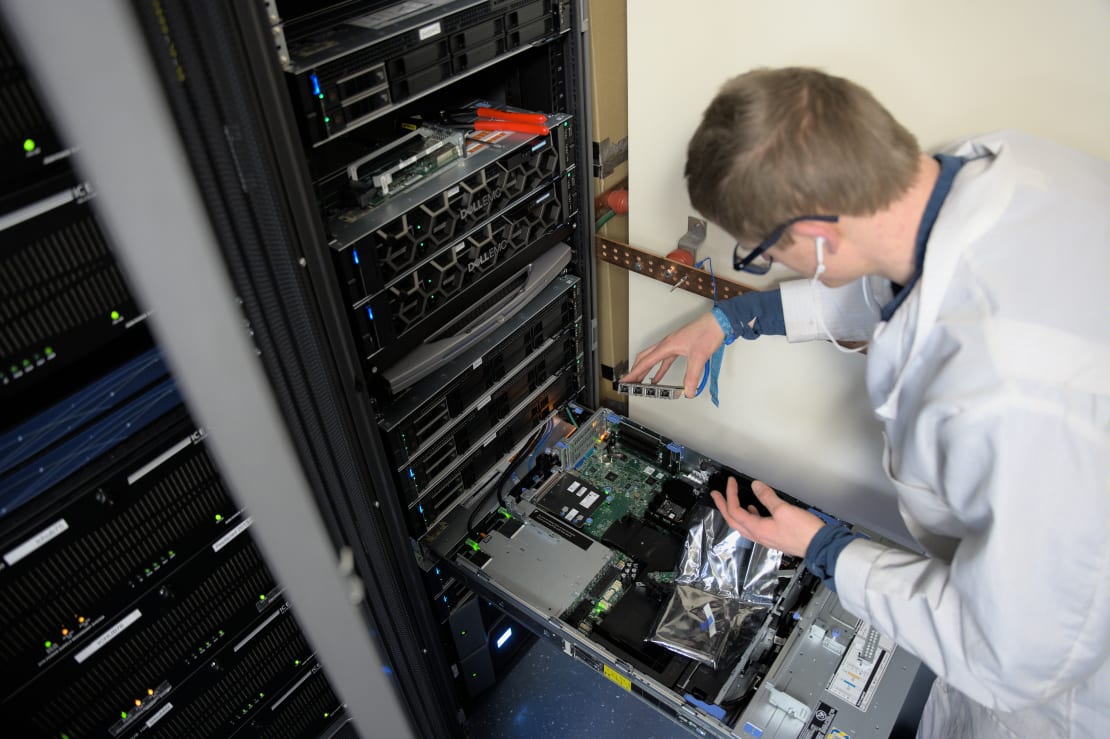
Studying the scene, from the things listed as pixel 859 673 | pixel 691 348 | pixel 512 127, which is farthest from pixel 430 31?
pixel 859 673

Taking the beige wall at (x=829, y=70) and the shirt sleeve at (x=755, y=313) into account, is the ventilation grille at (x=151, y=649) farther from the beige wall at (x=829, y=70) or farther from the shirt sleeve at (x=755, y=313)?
the beige wall at (x=829, y=70)

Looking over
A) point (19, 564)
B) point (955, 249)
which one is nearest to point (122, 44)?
point (19, 564)

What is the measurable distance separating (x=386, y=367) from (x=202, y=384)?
1.07 meters

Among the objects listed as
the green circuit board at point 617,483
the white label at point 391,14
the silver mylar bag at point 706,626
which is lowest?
the silver mylar bag at point 706,626

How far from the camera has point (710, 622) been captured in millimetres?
1653

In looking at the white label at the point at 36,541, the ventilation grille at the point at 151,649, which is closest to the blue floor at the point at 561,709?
the ventilation grille at the point at 151,649

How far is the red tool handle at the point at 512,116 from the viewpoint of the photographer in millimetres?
1701

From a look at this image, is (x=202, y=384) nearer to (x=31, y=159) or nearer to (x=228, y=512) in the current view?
(x=31, y=159)

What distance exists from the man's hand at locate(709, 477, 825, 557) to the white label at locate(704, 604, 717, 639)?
1.07 ft

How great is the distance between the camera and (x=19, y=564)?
1.00 m

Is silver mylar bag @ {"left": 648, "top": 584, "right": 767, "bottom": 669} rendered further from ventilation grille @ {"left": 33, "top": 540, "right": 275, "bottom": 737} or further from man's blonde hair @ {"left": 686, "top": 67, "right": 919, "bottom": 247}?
man's blonde hair @ {"left": 686, "top": 67, "right": 919, "bottom": 247}

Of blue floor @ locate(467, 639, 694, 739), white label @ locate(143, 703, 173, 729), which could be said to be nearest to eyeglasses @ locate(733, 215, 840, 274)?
white label @ locate(143, 703, 173, 729)

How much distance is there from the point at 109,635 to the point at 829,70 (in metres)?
1.67

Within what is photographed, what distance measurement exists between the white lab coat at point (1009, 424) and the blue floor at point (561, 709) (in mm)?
1224
